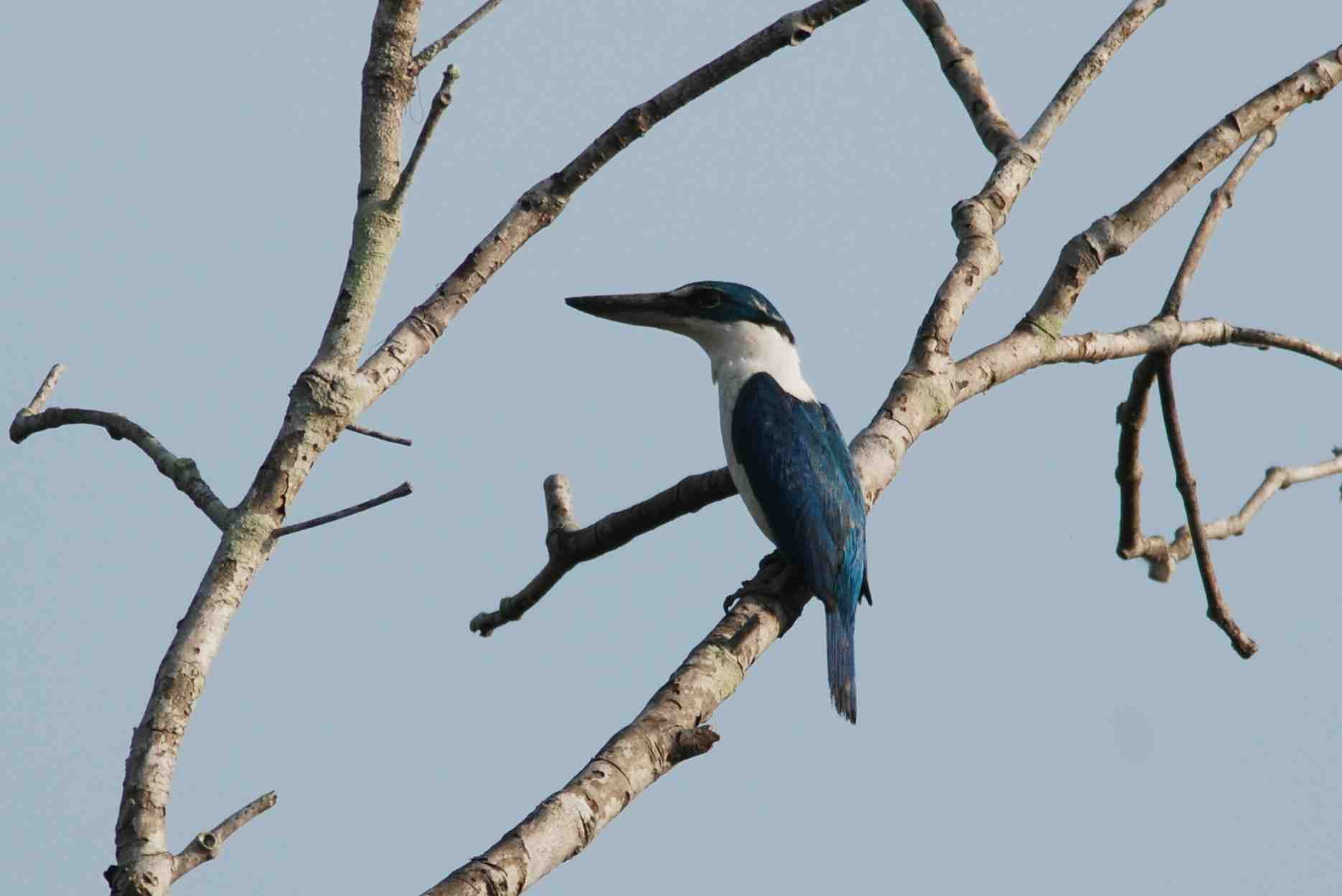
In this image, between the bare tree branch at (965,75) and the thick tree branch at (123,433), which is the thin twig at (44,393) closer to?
the thick tree branch at (123,433)

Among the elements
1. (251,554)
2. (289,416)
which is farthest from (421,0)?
(251,554)

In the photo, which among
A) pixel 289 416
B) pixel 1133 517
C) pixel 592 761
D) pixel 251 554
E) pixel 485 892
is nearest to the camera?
pixel 485 892

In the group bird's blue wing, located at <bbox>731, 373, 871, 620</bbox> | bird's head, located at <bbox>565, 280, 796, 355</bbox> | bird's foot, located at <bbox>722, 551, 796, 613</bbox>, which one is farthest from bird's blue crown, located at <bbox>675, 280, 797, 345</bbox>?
bird's foot, located at <bbox>722, 551, 796, 613</bbox>

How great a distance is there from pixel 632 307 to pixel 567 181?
1829 mm

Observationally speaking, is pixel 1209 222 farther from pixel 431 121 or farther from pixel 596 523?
pixel 431 121

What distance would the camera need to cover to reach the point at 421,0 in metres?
4.30

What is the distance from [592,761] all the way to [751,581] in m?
2.05

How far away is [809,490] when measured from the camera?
5.29 m

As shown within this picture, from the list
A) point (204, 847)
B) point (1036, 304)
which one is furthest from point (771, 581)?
point (204, 847)

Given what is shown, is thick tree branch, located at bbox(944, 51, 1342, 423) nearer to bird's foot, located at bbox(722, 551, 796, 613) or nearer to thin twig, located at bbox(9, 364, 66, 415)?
bird's foot, located at bbox(722, 551, 796, 613)

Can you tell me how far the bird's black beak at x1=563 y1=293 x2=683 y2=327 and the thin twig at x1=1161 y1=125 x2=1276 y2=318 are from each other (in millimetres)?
1831

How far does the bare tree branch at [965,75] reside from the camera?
6.00m

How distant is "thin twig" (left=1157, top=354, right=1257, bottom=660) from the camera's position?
5.40 metres

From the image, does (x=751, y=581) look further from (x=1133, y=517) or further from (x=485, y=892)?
(x=485, y=892)
